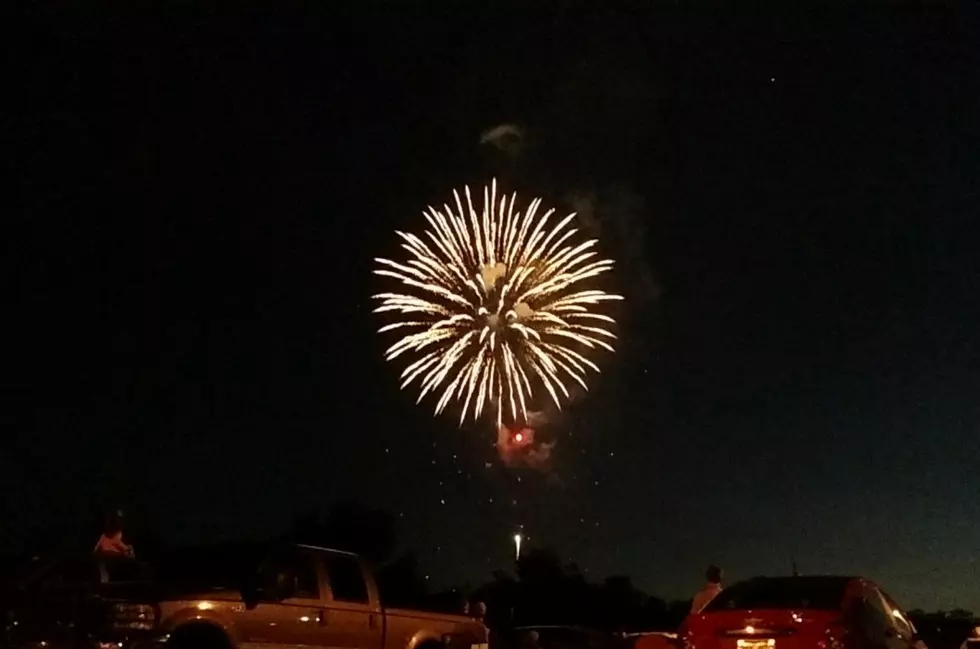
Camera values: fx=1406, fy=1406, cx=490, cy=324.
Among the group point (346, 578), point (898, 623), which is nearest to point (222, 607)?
point (346, 578)

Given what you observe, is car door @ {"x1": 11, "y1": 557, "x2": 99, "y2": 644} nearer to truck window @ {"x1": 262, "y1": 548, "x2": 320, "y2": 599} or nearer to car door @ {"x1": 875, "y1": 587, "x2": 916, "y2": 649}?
truck window @ {"x1": 262, "y1": 548, "x2": 320, "y2": 599}

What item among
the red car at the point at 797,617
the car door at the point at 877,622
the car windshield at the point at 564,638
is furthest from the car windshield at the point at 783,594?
the car windshield at the point at 564,638

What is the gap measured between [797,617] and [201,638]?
554 cm

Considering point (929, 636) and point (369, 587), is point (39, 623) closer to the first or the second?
point (369, 587)

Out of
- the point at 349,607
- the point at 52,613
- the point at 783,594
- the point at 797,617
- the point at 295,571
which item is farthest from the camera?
the point at 349,607

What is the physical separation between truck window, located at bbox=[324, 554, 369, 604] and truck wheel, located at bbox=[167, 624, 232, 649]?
1.66 metres

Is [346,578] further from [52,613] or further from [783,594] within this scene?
[783,594]

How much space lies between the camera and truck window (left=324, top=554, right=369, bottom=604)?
14.9 metres

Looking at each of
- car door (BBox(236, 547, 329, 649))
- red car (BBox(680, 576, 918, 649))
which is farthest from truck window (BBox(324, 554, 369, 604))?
red car (BBox(680, 576, 918, 649))

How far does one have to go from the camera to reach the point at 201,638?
43.8 feet

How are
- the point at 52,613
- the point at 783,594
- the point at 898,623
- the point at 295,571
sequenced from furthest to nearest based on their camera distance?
1. the point at 295,571
2. the point at 898,623
3. the point at 52,613
4. the point at 783,594

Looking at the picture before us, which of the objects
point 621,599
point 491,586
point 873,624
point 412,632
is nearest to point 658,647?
point 412,632

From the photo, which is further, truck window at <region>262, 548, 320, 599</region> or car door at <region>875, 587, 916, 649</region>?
truck window at <region>262, 548, 320, 599</region>

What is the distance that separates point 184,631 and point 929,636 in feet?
25.2
